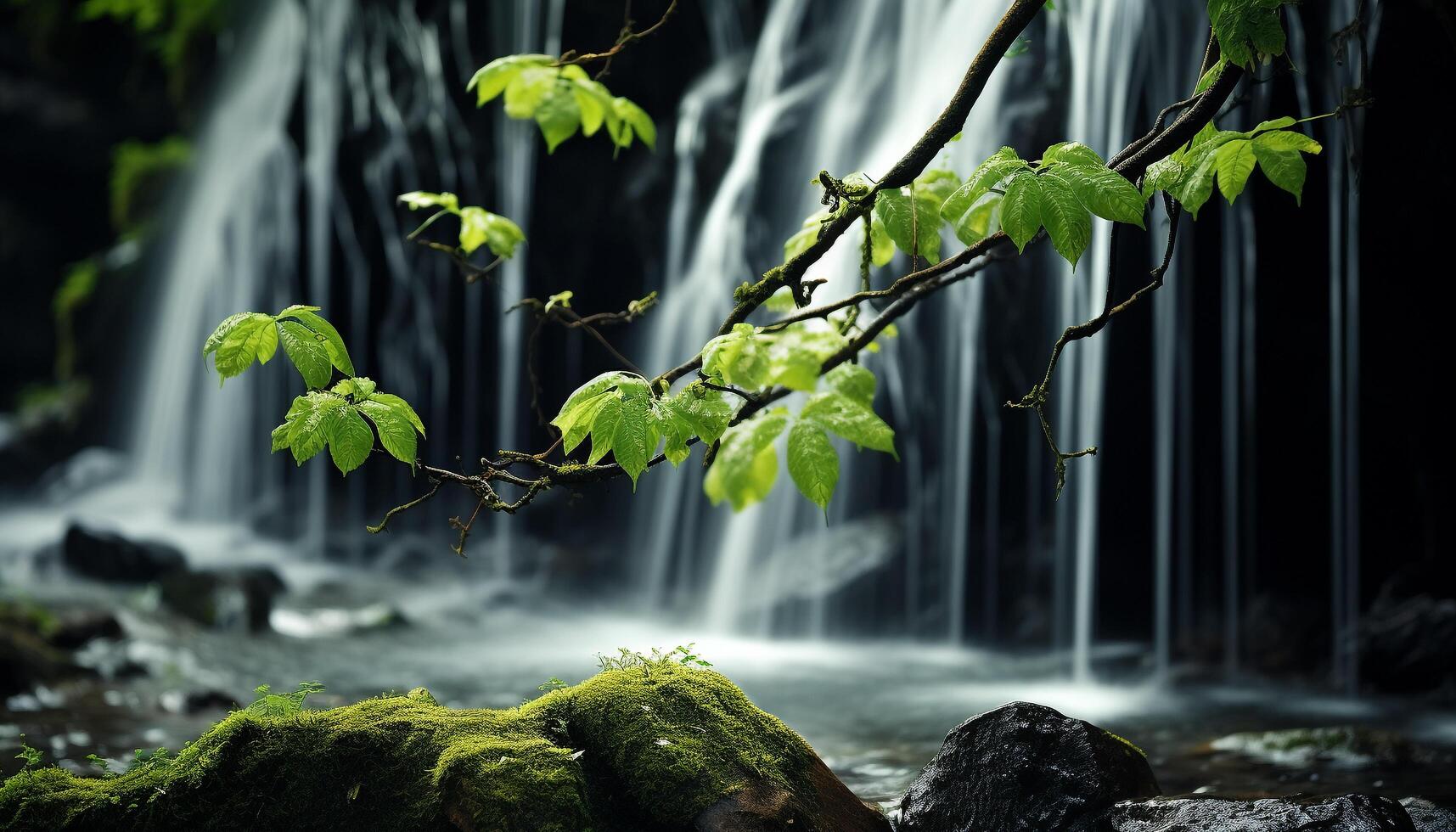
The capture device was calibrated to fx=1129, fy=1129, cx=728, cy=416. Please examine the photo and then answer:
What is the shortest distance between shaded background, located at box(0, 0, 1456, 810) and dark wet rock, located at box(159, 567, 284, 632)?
0.29 m

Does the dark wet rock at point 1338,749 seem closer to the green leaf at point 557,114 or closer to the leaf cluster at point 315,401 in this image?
the green leaf at point 557,114

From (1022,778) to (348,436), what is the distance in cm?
231

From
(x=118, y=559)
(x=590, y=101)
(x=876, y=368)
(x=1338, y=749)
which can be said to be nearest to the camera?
(x=590, y=101)

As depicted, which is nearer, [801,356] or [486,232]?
[801,356]

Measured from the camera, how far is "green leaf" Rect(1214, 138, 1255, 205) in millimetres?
2068

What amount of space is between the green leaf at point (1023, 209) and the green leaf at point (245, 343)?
1368 millimetres

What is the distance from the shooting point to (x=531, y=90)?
283 centimetres

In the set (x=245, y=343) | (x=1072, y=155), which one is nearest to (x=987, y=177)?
(x=1072, y=155)

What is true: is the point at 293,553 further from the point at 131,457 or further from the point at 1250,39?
the point at 1250,39

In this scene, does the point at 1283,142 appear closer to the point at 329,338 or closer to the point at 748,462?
the point at 748,462

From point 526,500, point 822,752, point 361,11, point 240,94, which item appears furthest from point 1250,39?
point 240,94

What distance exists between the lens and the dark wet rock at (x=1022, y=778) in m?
3.37

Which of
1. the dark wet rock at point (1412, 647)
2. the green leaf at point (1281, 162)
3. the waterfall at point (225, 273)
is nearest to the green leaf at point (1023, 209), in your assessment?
the green leaf at point (1281, 162)

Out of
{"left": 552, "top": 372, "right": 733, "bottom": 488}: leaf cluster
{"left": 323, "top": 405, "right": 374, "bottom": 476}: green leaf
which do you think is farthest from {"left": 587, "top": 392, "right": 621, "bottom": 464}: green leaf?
{"left": 323, "top": 405, "right": 374, "bottom": 476}: green leaf
